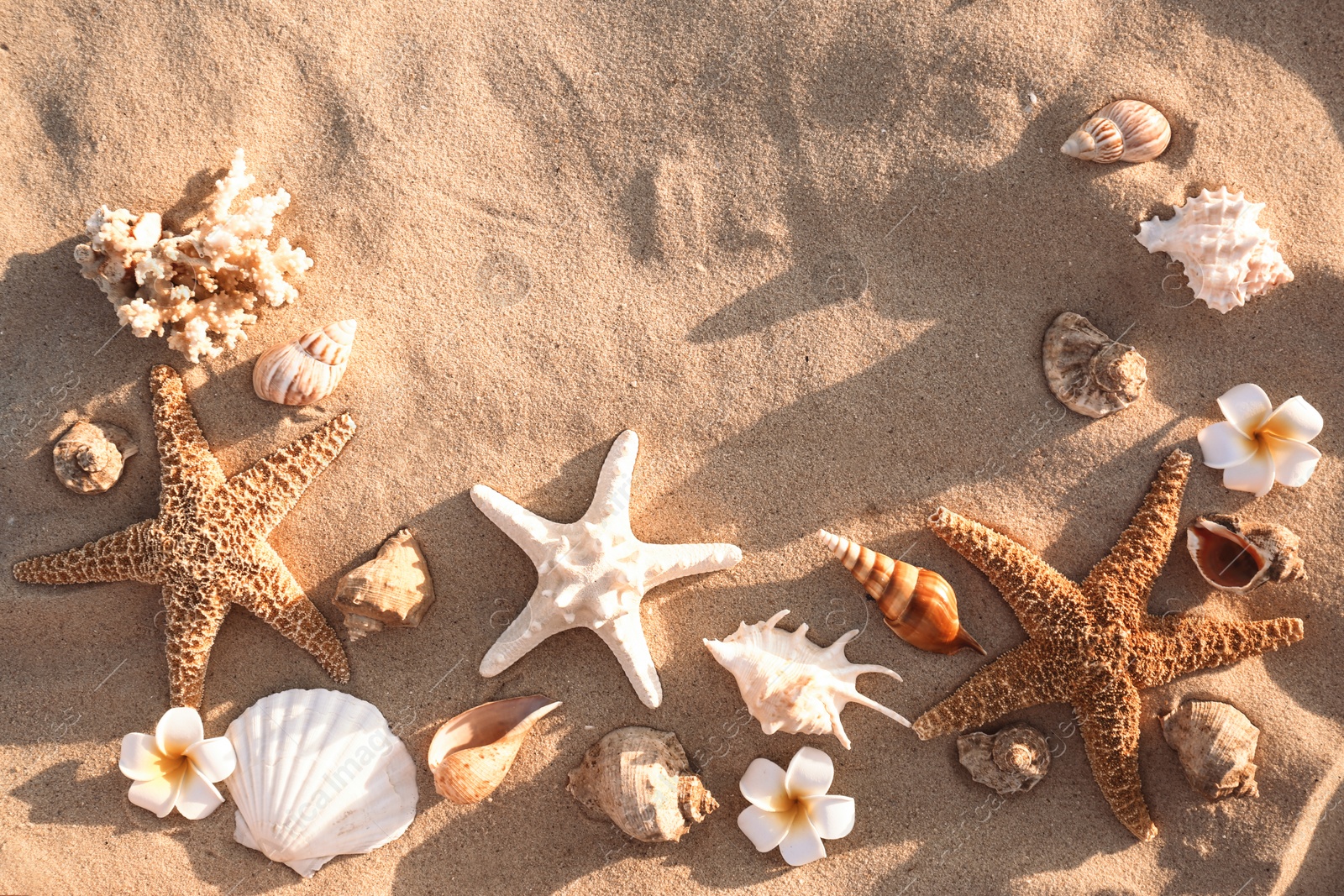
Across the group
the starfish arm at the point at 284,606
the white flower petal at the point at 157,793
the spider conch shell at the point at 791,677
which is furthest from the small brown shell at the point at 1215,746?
the white flower petal at the point at 157,793

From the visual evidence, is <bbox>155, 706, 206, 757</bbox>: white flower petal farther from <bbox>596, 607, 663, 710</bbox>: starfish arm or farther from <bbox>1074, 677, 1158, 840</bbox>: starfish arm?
<bbox>1074, 677, 1158, 840</bbox>: starfish arm

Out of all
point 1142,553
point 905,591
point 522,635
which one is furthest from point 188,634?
point 1142,553

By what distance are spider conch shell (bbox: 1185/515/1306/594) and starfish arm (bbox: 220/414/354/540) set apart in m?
3.96

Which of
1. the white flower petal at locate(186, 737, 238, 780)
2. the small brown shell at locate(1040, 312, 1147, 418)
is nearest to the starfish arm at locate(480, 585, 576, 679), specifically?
the white flower petal at locate(186, 737, 238, 780)

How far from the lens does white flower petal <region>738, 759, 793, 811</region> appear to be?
12.4 ft

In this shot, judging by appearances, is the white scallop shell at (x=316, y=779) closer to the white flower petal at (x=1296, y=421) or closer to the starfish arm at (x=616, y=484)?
the starfish arm at (x=616, y=484)

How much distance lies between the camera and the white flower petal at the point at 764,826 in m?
3.76

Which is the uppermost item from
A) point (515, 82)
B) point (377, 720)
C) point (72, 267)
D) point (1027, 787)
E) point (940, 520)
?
point (515, 82)

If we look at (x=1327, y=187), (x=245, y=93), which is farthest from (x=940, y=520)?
(x=245, y=93)

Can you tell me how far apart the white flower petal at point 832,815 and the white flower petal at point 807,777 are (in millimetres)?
44

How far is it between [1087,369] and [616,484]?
2221mm

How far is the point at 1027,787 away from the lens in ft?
12.5

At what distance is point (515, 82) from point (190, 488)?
7.77 ft

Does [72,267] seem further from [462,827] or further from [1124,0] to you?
[1124,0]
